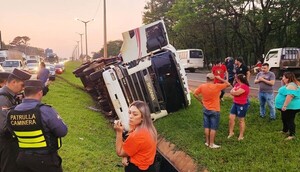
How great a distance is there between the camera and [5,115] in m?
3.74

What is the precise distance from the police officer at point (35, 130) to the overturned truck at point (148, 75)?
A: 18.0 feet

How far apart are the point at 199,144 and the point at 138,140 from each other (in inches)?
173

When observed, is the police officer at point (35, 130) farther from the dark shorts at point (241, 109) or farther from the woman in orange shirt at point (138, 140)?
the dark shorts at point (241, 109)

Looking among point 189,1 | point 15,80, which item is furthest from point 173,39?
point 15,80

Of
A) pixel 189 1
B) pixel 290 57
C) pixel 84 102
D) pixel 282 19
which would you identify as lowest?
pixel 84 102

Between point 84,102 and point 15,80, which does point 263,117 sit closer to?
point 15,80

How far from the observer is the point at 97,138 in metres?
9.22

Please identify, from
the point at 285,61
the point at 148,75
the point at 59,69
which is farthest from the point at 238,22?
the point at 148,75

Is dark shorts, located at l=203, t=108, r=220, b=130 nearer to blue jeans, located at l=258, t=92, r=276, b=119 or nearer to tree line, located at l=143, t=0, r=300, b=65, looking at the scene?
blue jeans, located at l=258, t=92, r=276, b=119

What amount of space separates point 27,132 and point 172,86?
23.6 ft

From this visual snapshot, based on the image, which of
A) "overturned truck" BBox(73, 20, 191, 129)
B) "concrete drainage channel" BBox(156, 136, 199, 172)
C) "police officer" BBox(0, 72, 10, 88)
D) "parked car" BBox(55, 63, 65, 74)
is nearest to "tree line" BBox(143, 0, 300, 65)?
"parked car" BBox(55, 63, 65, 74)

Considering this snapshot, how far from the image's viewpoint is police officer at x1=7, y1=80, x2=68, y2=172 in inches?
133

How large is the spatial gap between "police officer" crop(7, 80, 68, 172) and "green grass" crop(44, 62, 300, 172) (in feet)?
9.57

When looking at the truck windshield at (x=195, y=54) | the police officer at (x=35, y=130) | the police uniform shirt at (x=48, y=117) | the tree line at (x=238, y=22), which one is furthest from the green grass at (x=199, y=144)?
the truck windshield at (x=195, y=54)
